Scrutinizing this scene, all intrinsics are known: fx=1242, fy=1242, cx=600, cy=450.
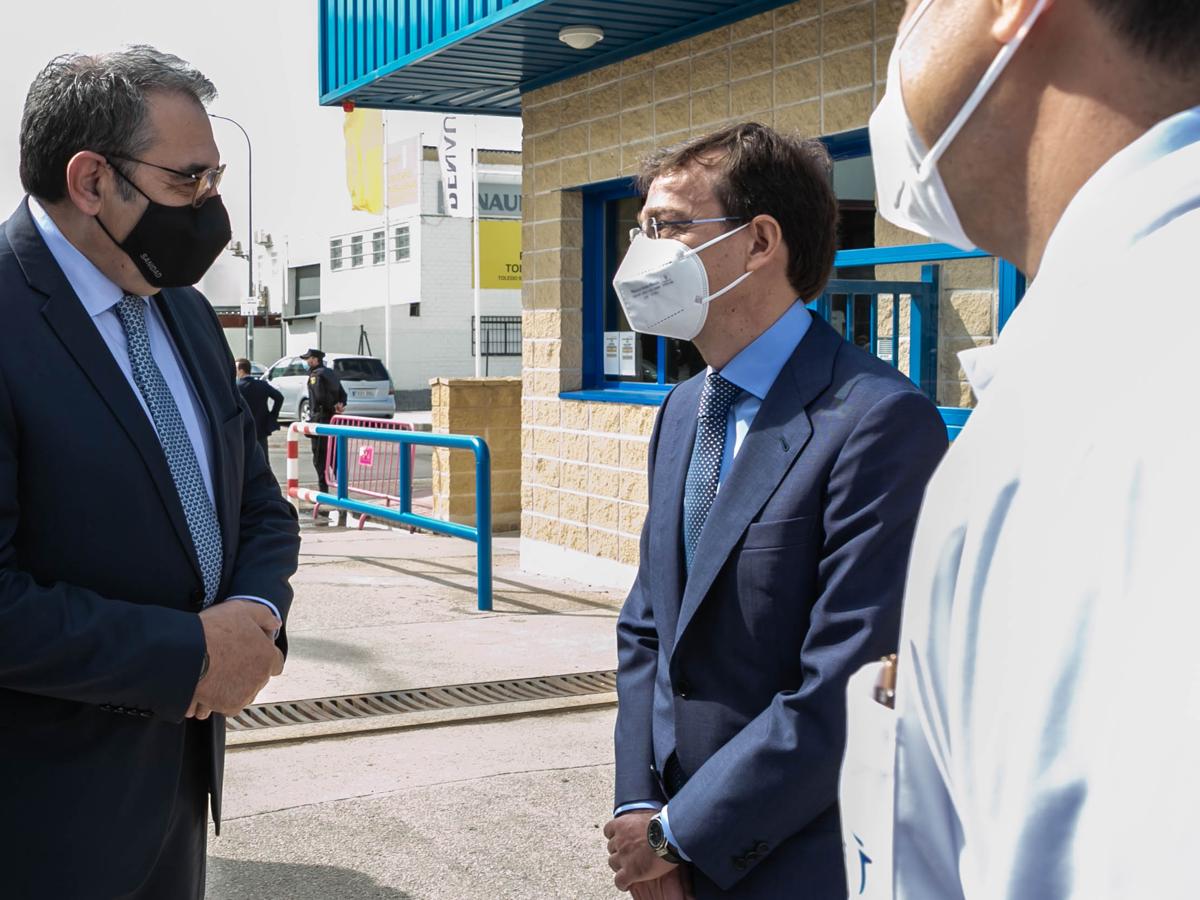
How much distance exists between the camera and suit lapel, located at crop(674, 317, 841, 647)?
2084mm

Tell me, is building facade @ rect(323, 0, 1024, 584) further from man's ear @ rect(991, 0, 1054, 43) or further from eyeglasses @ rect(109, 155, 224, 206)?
man's ear @ rect(991, 0, 1054, 43)

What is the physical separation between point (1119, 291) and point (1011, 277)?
5.10 metres

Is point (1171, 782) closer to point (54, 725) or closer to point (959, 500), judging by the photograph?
point (959, 500)

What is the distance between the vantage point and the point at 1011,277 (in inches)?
214

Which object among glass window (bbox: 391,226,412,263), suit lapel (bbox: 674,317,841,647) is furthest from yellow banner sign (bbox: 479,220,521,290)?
suit lapel (bbox: 674,317,841,647)

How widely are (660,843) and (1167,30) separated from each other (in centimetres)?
161

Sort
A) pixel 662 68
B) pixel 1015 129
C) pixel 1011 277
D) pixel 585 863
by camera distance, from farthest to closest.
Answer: pixel 662 68 < pixel 1011 277 < pixel 585 863 < pixel 1015 129

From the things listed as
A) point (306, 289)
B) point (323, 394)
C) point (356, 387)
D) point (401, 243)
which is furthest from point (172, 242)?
point (306, 289)

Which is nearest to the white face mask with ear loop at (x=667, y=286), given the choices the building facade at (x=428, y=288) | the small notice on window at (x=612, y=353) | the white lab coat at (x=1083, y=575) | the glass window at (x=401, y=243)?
the white lab coat at (x=1083, y=575)

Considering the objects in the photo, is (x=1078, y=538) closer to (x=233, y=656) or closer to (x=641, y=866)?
(x=641, y=866)

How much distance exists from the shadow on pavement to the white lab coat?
3413 mm

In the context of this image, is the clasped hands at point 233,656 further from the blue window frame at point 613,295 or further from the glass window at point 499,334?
the glass window at point 499,334

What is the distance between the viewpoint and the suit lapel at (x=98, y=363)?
2223 millimetres

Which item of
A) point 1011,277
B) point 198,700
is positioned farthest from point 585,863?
point 1011,277
